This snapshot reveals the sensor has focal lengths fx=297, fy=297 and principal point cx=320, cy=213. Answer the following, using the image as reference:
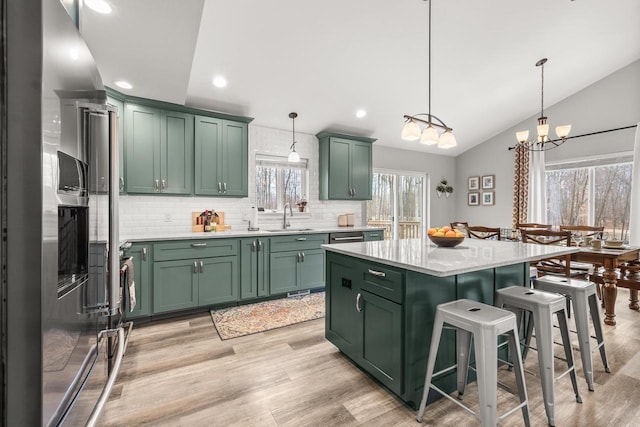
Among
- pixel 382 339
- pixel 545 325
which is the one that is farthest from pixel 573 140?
pixel 382 339

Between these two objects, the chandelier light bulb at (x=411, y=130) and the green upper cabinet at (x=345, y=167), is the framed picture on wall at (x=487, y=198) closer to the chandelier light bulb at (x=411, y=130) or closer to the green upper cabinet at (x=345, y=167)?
the green upper cabinet at (x=345, y=167)

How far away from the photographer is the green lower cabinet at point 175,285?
3.12 meters

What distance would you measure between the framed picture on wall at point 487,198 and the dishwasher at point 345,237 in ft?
11.0

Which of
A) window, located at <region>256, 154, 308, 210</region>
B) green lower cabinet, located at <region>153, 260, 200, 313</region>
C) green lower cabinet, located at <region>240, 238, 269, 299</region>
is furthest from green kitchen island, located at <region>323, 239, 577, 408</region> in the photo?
window, located at <region>256, 154, 308, 210</region>

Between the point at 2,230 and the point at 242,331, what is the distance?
2.68m

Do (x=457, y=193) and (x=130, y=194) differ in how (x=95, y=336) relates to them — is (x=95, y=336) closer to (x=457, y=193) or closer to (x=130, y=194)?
(x=130, y=194)

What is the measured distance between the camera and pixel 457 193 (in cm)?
680

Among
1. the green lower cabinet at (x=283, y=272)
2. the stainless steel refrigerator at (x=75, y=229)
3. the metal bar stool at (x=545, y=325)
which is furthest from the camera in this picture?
the green lower cabinet at (x=283, y=272)

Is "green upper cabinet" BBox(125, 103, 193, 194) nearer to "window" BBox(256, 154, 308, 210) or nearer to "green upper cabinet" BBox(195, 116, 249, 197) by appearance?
"green upper cabinet" BBox(195, 116, 249, 197)

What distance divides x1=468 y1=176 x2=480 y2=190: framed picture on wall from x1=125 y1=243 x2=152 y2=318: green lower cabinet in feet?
20.3

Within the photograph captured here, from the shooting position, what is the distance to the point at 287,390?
79.2 inches

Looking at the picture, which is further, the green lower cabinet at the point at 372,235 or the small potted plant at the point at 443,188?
the small potted plant at the point at 443,188

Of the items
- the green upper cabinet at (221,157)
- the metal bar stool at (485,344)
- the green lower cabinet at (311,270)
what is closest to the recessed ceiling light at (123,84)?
the green upper cabinet at (221,157)

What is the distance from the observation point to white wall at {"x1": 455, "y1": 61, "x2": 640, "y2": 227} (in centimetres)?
452
